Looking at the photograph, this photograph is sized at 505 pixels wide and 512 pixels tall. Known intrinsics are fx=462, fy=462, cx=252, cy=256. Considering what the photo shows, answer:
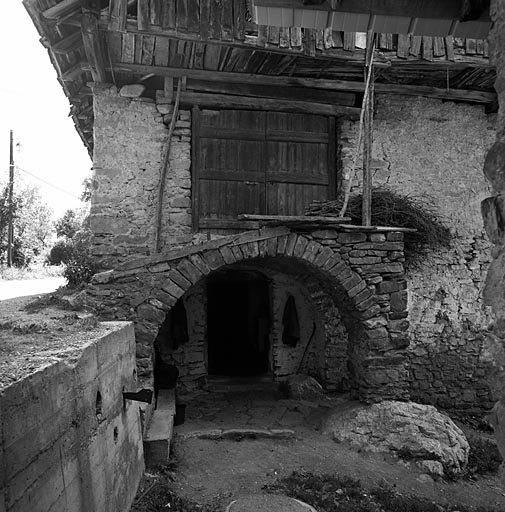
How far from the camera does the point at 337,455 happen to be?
5824mm

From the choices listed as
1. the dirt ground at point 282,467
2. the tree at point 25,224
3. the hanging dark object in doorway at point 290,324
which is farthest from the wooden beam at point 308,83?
the tree at point 25,224

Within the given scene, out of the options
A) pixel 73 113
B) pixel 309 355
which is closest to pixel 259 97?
pixel 73 113

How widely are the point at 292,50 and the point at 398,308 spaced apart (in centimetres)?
400

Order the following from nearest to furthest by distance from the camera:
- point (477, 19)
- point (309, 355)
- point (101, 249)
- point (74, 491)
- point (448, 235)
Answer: point (477, 19), point (74, 491), point (101, 249), point (448, 235), point (309, 355)

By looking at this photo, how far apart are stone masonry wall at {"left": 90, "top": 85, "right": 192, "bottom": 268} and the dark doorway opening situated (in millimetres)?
1958

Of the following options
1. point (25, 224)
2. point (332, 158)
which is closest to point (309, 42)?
point (332, 158)

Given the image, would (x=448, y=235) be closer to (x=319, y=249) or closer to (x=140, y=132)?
(x=319, y=249)

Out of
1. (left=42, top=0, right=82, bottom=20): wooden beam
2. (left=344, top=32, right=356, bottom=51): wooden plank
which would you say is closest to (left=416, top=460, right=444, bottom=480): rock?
(left=344, top=32, right=356, bottom=51): wooden plank

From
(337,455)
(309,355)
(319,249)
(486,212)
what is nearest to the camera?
(486,212)

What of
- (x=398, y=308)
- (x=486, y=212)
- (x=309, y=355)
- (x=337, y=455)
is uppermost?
(x=486, y=212)

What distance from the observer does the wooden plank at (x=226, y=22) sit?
6375mm

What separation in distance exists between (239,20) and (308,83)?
5.19ft

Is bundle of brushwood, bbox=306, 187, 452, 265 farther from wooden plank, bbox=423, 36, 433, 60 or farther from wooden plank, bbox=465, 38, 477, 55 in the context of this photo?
wooden plank, bbox=465, 38, 477, 55

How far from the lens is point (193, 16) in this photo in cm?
629
